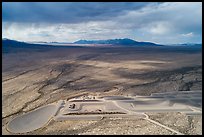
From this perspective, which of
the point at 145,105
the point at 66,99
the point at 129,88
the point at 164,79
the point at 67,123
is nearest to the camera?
→ the point at 67,123

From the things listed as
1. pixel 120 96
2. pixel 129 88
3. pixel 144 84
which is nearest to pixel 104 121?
pixel 120 96

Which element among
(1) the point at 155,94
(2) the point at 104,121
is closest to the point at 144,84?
(1) the point at 155,94

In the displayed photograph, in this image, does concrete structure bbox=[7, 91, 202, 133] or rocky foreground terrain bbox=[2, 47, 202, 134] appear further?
concrete structure bbox=[7, 91, 202, 133]

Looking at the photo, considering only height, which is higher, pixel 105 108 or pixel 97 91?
Answer: pixel 97 91

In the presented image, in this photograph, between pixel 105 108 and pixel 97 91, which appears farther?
pixel 97 91

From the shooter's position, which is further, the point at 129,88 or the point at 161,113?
the point at 129,88

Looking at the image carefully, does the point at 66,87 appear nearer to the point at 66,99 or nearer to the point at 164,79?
the point at 66,99

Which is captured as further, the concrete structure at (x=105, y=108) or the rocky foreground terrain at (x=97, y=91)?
the concrete structure at (x=105, y=108)

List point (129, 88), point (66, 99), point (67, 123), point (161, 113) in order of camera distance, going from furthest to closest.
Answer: point (129, 88) < point (66, 99) < point (161, 113) < point (67, 123)

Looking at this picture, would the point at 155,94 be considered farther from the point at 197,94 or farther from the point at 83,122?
the point at 83,122
